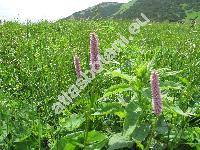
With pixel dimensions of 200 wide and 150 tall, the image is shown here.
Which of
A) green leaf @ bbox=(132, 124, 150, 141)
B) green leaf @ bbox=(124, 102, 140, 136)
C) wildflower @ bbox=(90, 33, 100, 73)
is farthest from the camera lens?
green leaf @ bbox=(132, 124, 150, 141)

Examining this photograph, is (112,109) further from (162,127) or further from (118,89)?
(162,127)

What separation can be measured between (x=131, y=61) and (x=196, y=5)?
139 m

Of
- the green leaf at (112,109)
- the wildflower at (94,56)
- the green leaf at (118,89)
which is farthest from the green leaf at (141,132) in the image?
the wildflower at (94,56)

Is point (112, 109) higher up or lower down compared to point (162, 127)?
higher up

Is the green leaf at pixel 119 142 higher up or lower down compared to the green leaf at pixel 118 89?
lower down

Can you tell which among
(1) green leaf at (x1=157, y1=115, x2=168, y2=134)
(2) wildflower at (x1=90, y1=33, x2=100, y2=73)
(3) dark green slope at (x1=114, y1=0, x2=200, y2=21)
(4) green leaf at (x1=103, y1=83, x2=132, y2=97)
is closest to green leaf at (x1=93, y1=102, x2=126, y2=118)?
(4) green leaf at (x1=103, y1=83, x2=132, y2=97)

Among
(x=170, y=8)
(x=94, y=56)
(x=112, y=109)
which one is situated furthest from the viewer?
(x=170, y=8)

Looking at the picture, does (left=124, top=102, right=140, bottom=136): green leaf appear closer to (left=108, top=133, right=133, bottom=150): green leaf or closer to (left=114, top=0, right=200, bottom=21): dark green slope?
(left=108, top=133, right=133, bottom=150): green leaf

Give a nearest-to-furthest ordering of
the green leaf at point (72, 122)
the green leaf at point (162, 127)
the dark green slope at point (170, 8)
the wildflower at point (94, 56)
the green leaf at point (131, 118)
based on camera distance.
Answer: the wildflower at point (94, 56) → the green leaf at point (131, 118) → the green leaf at point (162, 127) → the green leaf at point (72, 122) → the dark green slope at point (170, 8)

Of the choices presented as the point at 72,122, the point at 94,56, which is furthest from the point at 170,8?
the point at 94,56

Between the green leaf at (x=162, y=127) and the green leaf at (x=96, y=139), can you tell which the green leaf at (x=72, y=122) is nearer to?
the green leaf at (x=96, y=139)

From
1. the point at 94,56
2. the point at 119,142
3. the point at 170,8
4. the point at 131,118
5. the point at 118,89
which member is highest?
the point at 170,8

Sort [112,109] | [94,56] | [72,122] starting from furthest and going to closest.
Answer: [72,122]
[112,109]
[94,56]

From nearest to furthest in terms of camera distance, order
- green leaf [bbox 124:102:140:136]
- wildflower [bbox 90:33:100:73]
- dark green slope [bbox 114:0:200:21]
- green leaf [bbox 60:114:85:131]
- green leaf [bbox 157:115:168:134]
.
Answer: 1. wildflower [bbox 90:33:100:73]
2. green leaf [bbox 124:102:140:136]
3. green leaf [bbox 157:115:168:134]
4. green leaf [bbox 60:114:85:131]
5. dark green slope [bbox 114:0:200:21]
